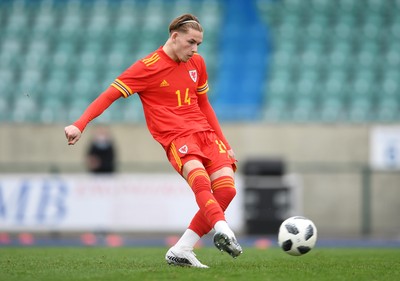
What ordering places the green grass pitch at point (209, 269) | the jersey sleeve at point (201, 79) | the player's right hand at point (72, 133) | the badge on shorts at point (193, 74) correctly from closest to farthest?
the green grass pitch at point (209, 269)
the player's right hand at point (72, 133)
the badge on shorts at point (193, 74)
the jersey sleeve at point (201, 79)

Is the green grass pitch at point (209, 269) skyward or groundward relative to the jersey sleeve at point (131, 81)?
groundward

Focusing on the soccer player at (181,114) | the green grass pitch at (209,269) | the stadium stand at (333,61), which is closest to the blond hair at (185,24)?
the soccer player at (181,114)

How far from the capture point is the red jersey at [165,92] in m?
8.00

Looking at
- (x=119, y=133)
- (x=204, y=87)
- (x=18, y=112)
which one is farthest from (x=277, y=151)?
(x=204, y=87)

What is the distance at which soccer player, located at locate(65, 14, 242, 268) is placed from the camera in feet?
25.9

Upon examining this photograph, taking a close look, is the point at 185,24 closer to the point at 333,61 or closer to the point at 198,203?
the point at 198,203

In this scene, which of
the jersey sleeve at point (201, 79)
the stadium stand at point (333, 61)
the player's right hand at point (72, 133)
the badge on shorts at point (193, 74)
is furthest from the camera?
the stadium stand at point (333, 61)

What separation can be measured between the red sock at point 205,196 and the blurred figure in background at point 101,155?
9496mm

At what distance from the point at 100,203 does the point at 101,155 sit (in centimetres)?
97

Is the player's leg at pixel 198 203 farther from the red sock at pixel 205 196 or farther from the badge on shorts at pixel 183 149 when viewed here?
the badge on shorts at pixel 183 149

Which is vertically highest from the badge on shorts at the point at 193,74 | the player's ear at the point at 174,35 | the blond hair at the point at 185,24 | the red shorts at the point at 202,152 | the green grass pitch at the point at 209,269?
the blond hair at the point at 185,24

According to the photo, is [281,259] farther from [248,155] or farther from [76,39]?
[76,39]

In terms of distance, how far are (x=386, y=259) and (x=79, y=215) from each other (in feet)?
28.7

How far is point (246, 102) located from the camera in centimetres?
2058
